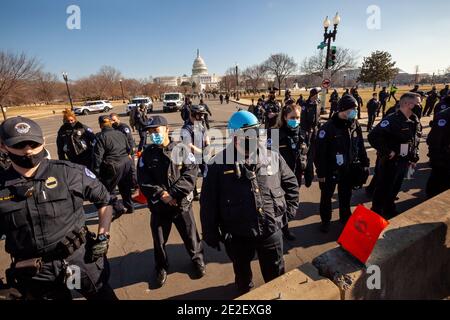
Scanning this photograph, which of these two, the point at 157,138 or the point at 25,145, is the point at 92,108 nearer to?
the point at 157,138

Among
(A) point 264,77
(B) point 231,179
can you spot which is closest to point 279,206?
(B) point 231,179

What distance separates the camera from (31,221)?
1.81 metres

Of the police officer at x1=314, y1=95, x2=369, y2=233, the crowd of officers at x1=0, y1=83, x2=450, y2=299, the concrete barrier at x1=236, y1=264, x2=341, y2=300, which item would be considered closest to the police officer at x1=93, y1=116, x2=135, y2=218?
the crowd of officers at x1=0, y1=83, x2=450, y2=299

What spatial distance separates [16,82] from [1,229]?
112 feet

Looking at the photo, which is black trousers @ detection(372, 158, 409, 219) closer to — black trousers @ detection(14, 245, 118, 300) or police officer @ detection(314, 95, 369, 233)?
police officer @ detection(314, 95, 369, 233)

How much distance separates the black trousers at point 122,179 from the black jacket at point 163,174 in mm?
1748

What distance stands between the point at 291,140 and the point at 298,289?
2.47 meters

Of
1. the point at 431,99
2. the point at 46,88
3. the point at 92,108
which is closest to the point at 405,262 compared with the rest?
the point at 431,99

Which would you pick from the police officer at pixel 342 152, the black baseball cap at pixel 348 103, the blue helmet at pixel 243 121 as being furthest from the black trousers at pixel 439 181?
the blue helmet at pixel 243 121

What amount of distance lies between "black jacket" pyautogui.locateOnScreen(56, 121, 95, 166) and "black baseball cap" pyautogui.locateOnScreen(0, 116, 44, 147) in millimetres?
3133

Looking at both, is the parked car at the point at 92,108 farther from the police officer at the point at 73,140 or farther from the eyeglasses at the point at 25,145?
the eyeglasses at the point at 25,145

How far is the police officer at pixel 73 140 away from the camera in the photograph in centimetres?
471

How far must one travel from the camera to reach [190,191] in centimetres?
297

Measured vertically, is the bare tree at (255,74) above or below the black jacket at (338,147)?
above
